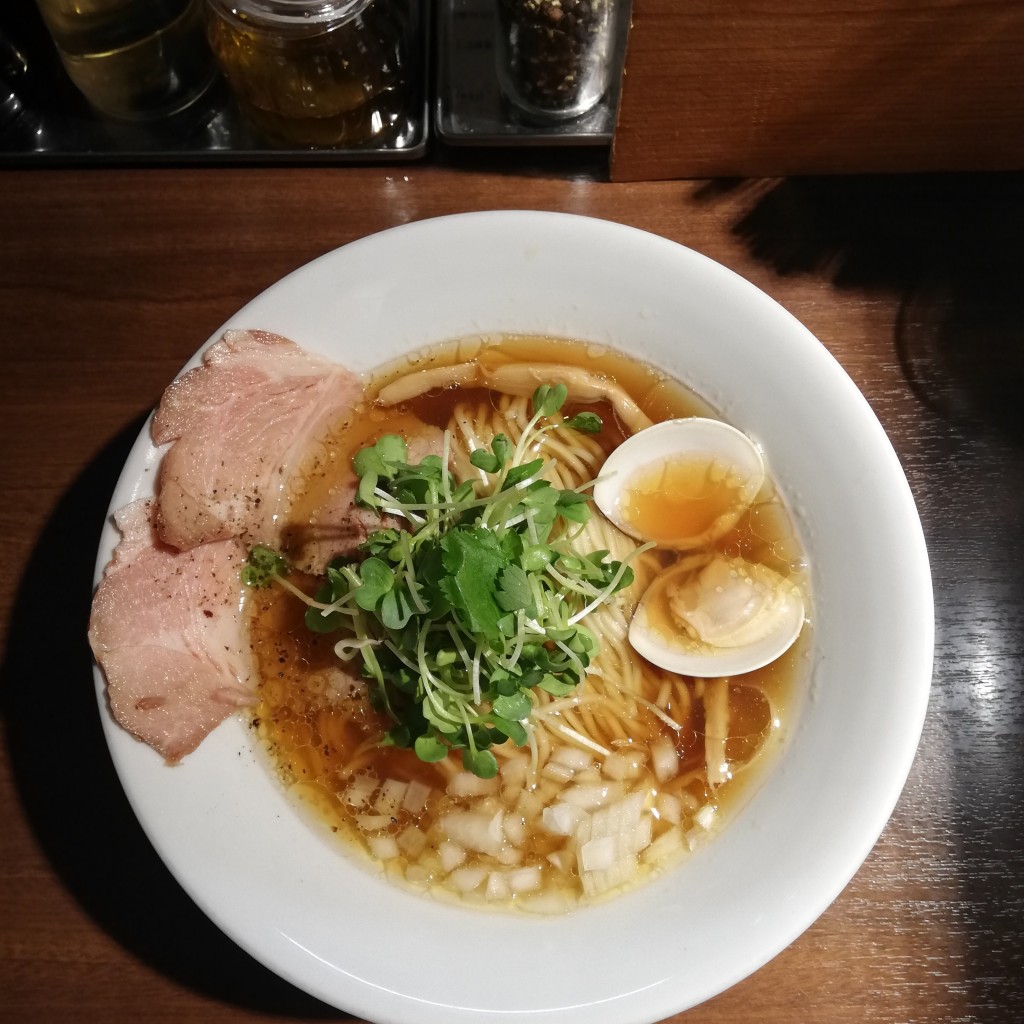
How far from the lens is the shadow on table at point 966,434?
4.40 ft

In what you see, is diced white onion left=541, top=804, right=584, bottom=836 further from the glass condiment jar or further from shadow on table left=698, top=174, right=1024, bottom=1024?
the glass condiment jar

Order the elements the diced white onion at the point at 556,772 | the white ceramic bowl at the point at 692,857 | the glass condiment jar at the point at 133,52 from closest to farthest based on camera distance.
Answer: the white ceramic bowl at the point at 692,857 → the diced white onion at the point at 556,772 → the glass condiment jar at the point at 133,52

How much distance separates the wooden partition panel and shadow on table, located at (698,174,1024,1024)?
7 centimetres

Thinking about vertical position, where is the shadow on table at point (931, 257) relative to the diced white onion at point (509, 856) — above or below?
above

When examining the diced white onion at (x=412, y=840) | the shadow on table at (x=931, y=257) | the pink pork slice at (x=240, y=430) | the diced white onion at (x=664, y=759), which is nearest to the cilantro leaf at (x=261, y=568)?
the pink pork slice at (x=240, y=430)

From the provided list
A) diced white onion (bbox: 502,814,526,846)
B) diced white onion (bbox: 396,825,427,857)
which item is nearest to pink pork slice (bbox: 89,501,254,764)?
diced white onion (bbox: 396,825,427,857)

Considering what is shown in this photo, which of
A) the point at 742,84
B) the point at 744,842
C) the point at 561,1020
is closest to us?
the point at 561,1020

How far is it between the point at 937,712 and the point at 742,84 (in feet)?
3.58

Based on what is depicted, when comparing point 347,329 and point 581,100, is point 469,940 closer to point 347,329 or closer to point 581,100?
point 347,329

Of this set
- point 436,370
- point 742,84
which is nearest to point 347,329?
point 436,370

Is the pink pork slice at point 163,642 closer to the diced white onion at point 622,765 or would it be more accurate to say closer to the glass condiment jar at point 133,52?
the diced white onion at point 622,765

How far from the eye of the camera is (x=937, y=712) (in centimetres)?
140

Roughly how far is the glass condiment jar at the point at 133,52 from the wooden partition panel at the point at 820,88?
0.82m

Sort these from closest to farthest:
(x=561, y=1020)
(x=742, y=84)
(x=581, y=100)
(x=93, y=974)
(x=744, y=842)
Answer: (x=561, y=1020) < (x=744, y=842) < (x=93, y=974) < (x=742, y=84) < (x=581, y=100)
